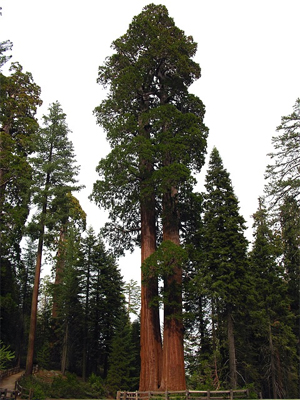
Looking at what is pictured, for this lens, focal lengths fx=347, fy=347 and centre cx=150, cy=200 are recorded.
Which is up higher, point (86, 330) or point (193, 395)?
point (86, 330)

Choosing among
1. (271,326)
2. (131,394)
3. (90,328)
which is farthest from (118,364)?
(131,394)

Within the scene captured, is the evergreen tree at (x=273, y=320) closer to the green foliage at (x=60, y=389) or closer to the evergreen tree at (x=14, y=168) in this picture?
the green foliage at (x=60, y=389)

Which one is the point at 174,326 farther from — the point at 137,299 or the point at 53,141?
the point at 137,299

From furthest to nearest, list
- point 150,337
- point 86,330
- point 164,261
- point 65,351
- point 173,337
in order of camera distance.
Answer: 1. point 86,330
2. point 65,351
3. point 150,337
4. point 173,337
5. point 164,261

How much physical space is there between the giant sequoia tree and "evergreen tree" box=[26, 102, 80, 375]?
6.20 metres

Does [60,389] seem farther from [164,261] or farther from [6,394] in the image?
[164,261]

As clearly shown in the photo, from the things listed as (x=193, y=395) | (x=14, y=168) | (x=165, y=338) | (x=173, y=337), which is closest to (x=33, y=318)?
(x=14, y=168)

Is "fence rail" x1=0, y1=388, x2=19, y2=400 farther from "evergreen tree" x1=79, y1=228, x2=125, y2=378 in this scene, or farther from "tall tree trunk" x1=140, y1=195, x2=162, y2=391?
"evergreen tree" x1=79, y1=228, x2=125, y2=378

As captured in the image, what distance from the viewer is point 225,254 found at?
18438 mm

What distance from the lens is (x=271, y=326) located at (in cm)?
2398

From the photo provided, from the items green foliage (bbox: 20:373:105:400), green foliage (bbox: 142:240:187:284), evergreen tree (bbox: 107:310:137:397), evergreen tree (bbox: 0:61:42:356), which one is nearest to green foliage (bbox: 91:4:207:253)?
green foliage (bbox: 142:240:187:284)

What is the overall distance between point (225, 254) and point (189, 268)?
4.18m

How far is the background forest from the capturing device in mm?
15500

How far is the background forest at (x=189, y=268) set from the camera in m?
15.5
